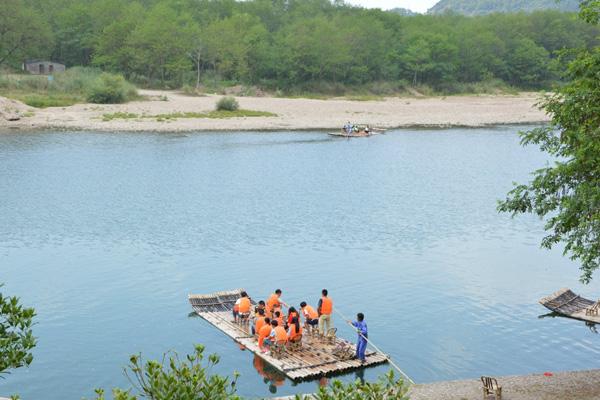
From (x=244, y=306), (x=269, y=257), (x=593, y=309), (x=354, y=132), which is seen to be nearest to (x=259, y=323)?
(x=244, y=306)

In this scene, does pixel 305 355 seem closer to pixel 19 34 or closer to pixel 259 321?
pixel 259 321

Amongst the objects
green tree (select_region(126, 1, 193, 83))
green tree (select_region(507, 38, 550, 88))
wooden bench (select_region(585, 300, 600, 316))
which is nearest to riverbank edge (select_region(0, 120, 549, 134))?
green tree (select_region(126, 1, 193, 83))

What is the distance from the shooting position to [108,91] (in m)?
90.5

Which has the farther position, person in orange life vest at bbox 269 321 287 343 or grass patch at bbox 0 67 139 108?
grass patch at bbox 0 67 139 108

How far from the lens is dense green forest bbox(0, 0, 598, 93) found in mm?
110125

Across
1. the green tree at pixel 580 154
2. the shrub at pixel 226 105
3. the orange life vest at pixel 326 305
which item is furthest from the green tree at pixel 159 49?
the green tree at pixel 580 154

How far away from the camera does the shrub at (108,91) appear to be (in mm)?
90875

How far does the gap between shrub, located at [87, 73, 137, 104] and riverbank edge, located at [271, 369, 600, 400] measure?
76.3 meters

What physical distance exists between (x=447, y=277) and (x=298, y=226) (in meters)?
10.9

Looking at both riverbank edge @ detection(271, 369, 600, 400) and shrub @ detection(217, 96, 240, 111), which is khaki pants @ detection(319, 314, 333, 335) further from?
shrub @ detection(217, 96, 240, 111)

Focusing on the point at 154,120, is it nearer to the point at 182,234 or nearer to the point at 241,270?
the point at 182,234

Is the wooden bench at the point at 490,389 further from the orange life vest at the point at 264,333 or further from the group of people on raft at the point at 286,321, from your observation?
the orange life vest at the point at 264,333

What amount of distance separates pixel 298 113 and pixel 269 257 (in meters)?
62.9

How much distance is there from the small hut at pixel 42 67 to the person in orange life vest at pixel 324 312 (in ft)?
319
